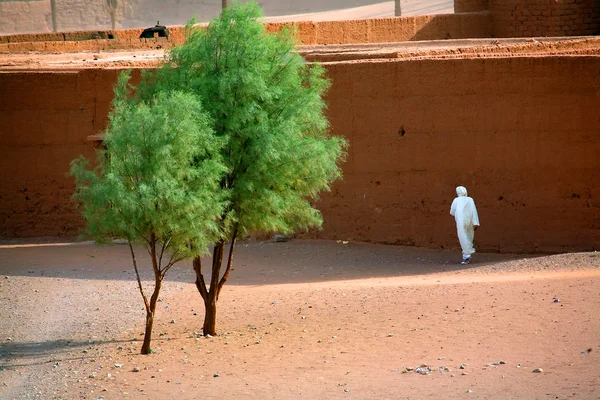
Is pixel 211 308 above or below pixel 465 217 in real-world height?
below

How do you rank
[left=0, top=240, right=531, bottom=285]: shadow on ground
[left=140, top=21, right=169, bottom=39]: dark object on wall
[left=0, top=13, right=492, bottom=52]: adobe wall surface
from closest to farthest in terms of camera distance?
[left=0, top=240, right=531, bottom=285]: shadow on ground < [left=0, top=13, right=492, bottom=52]: adobe wall surface < [left=140, top=21, right=169, bottom=39]: dark object on wall

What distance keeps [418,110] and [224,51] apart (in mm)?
5726

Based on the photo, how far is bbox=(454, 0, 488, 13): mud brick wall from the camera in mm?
26219

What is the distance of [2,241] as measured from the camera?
59.4 ft

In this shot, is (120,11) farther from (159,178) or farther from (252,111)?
(159,178)

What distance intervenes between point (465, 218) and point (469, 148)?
4.07ft

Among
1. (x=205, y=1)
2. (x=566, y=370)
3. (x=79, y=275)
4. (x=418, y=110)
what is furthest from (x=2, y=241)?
(x=205, y=1)

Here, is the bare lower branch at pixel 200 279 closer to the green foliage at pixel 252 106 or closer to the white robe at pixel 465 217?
the green foliage at pixel 252 106

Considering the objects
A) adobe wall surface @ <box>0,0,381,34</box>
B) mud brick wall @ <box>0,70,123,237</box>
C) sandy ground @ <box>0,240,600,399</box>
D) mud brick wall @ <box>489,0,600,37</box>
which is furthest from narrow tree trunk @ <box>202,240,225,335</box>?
adobe wall surface @ <box>0,0,381,34</box>

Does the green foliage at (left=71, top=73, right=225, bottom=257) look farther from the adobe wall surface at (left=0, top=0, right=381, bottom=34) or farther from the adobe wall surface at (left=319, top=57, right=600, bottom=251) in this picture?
the adobe wall surface at (left=0, top=0, right=381, bottom=34)

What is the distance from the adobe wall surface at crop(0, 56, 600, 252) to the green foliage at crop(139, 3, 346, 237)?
466cm

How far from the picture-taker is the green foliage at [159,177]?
10.5 meters

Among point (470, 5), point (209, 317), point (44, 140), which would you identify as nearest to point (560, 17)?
point (470, 5)

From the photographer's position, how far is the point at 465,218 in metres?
15.8
